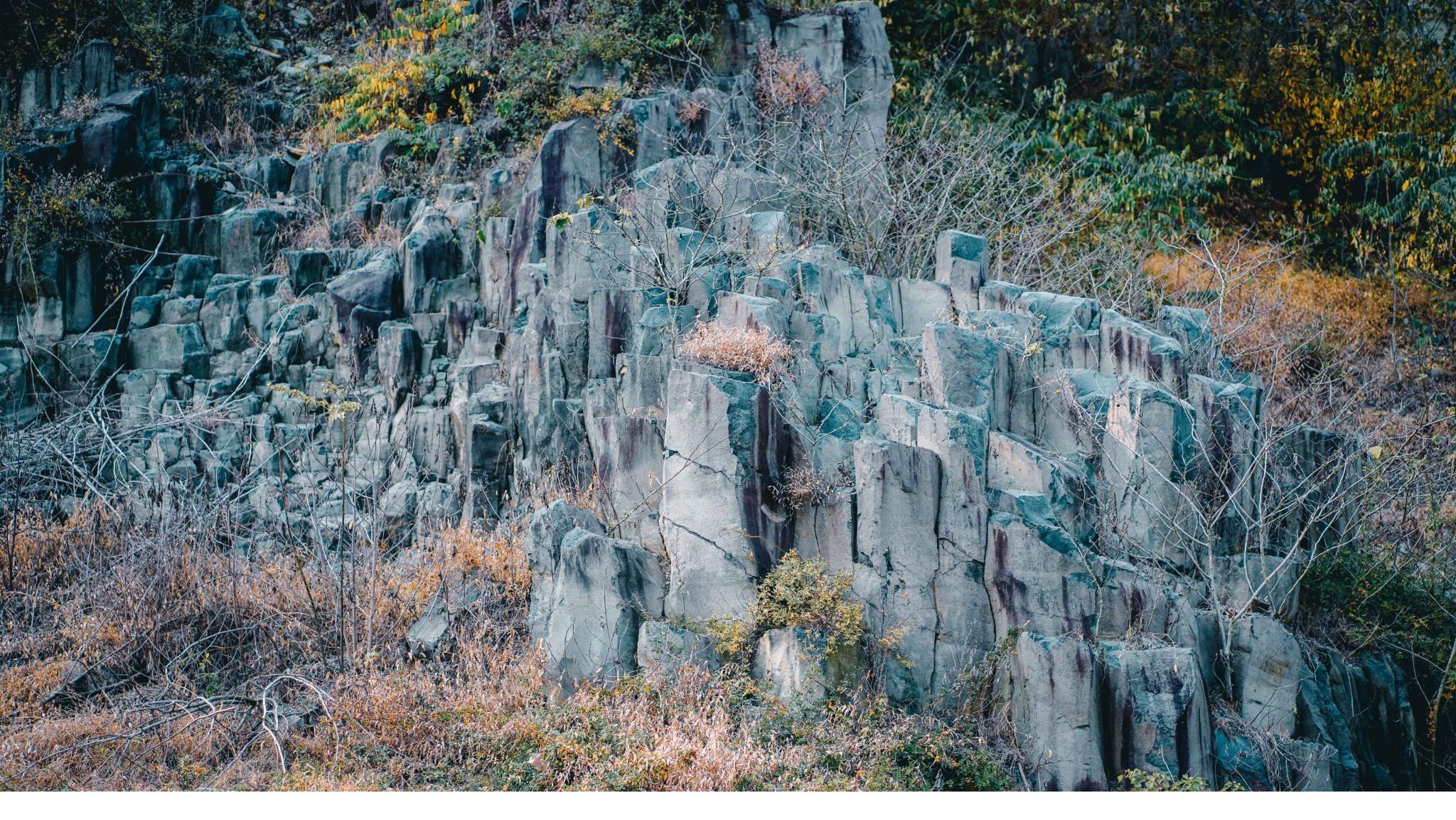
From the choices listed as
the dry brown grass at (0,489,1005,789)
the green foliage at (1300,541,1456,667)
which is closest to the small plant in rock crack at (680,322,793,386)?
the dry brown grass at (0,489,1005,789)

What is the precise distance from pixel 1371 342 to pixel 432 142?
1252 cm

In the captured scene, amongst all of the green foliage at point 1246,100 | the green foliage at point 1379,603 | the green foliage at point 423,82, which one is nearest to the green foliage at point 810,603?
the green foliage at point 1379,603

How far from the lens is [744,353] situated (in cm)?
861

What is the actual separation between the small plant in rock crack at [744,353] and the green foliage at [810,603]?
1634mm

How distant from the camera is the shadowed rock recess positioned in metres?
7.85

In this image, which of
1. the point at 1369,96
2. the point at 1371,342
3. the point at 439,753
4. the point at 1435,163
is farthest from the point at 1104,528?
the point at 1369,96

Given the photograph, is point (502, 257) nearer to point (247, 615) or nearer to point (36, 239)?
point (247, 615)

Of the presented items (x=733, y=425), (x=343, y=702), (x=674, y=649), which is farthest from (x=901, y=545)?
(x=343, y=702)

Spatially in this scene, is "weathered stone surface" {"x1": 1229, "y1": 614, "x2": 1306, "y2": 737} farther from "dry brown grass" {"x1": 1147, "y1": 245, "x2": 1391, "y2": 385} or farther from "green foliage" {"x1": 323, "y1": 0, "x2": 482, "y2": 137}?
"green foliage" {"x1": 323, "y1": 0, "x2": 482, "y2": 137}

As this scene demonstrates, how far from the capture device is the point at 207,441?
11.3m

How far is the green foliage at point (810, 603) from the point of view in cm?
768

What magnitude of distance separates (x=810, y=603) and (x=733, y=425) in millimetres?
1570

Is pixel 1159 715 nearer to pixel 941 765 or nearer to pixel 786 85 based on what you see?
pixel 941 765

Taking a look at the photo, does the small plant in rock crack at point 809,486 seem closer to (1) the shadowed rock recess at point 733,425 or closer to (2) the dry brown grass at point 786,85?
(1) the shadowed rock recess at point 733,425
